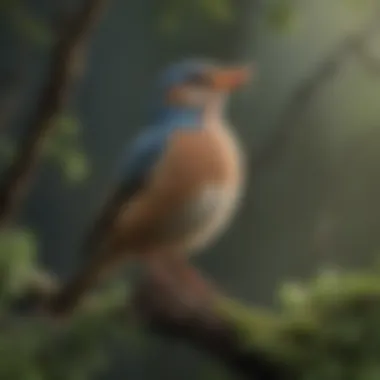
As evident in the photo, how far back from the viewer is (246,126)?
50.6 inches

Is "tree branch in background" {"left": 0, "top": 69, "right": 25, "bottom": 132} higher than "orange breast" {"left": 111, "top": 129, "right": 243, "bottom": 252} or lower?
higher

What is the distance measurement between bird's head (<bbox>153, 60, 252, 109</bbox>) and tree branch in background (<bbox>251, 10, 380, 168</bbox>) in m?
0.09

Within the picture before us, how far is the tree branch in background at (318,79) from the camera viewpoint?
1.30 m

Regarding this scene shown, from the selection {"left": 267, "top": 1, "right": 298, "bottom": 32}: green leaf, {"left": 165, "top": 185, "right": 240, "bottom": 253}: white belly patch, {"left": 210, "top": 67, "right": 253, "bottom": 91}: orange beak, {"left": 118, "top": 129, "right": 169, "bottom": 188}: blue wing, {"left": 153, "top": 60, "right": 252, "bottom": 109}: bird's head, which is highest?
{"left": 267, "top": 1, "right": 298, "bottom": 32}: green leaf

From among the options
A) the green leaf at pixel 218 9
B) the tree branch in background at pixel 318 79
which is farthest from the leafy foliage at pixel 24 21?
the tree branch in background at pixel 318 79

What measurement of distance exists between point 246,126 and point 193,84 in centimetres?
9

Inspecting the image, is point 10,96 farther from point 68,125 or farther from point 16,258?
point 16,258

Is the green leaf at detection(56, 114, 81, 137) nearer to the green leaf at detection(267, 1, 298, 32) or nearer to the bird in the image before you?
the bird

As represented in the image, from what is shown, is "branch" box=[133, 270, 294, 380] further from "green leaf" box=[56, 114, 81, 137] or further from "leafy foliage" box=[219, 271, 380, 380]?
"green leaf" box=[56, 114, 81, 137]

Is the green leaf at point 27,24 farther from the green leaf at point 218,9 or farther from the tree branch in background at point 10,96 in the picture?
the green leaf at point 218,9

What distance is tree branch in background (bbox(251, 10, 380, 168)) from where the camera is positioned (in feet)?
4.26

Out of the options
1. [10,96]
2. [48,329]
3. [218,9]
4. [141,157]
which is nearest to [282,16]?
[218,9]

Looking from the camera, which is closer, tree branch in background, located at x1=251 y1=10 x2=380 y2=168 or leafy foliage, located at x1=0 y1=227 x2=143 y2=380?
leafy foliage, located at x1=0 y1=227 x2=143 y2=380

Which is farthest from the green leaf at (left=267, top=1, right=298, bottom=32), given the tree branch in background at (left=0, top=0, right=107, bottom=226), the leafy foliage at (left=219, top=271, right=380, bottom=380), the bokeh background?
the leafy foliage at (left=219, top=271, right=380, bottom=380)
